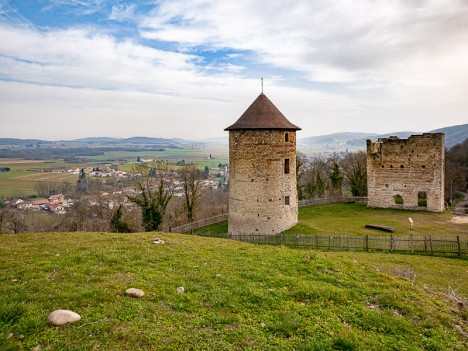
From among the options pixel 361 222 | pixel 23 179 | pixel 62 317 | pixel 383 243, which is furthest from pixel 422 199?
pixel 23 179

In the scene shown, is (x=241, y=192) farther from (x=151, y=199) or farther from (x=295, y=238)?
(x=151, y=199)

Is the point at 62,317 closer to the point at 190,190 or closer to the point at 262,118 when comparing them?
the point at 262,118

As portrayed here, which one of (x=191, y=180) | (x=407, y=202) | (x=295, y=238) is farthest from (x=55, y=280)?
(x=407, y=202)

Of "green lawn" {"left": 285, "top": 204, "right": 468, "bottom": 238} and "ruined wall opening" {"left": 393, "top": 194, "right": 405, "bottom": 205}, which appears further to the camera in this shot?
"ruined wall opening" {"left": 393, "top": 194, "right": 405, "bottom": 205}

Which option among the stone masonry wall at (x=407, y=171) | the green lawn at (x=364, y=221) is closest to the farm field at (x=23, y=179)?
the green lawn at (x=364, y=221)

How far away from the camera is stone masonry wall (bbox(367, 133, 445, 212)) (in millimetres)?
31994

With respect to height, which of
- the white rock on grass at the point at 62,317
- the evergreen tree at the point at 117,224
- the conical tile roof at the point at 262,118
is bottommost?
the evergreen tree at the point at 117,224

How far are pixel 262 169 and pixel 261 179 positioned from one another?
2.39ft

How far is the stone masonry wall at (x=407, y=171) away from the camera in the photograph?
3199 centimetres

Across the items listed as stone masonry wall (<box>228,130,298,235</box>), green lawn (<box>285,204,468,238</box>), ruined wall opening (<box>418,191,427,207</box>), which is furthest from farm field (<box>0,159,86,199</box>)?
ruined wall opening (<box>418,191,427,207</box>)

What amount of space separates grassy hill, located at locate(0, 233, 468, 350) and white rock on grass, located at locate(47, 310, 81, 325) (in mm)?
136

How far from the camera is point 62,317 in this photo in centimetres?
687

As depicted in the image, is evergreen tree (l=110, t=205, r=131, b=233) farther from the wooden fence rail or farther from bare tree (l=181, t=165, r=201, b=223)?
the wooden fence rail

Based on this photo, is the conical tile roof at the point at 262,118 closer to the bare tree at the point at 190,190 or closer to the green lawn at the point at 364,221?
the green lawn at the point at 364,221
